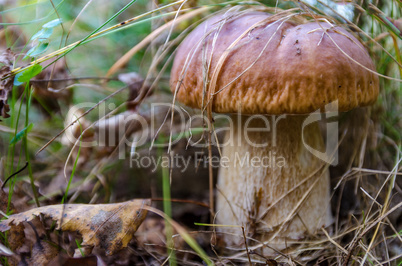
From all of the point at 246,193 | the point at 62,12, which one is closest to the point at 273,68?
the point at 246,193

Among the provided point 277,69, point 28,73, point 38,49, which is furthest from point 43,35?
point 277,69

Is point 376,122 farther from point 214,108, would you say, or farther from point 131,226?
point 131,226

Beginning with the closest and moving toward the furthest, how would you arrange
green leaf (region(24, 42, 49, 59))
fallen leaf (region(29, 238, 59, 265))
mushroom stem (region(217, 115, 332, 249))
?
fallen leaf (region(29, 238, 59, 265))
green leaf (region(24, 42, 49, 59))
mushroom stem (region(217, 115, 332, 249))

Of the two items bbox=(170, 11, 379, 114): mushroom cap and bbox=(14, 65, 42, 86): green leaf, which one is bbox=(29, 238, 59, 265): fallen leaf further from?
bbox=(170, 11, 379, 114): mushroom cap

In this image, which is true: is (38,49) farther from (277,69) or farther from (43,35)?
(277,69)

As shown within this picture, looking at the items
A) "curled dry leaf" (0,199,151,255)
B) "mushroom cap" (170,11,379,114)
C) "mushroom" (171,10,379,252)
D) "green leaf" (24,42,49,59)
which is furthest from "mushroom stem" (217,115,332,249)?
"green leaf" (24,42,49,59)
